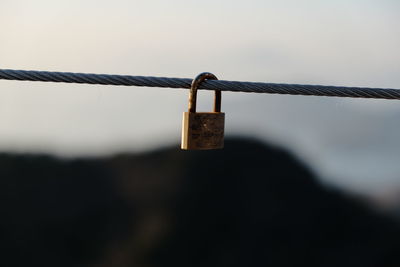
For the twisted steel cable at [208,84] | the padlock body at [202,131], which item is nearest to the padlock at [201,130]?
the padlock body at [202,131]

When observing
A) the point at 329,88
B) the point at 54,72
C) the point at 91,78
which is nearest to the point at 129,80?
the point at 91,78

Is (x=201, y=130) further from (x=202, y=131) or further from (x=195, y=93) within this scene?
(x=195, y=93)

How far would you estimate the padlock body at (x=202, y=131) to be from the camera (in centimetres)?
245

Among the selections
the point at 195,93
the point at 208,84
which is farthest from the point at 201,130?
the point at 208,84

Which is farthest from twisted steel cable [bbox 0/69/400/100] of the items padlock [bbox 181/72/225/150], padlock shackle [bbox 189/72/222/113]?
padlock [bbox 181/72/225/150]

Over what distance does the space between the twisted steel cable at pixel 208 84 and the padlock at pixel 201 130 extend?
0.34 m

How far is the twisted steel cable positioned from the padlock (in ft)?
1.13

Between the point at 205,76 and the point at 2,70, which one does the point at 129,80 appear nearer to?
the point at 205,76

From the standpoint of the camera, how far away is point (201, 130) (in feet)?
8.17

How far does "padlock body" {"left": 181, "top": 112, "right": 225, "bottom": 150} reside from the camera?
2.45 metres

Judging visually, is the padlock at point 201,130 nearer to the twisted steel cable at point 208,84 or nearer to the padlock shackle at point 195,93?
the padlock shackle at point 195,93

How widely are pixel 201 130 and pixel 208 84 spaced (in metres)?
0.41

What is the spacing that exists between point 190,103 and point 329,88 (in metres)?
0.62

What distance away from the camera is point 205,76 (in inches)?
84.6
